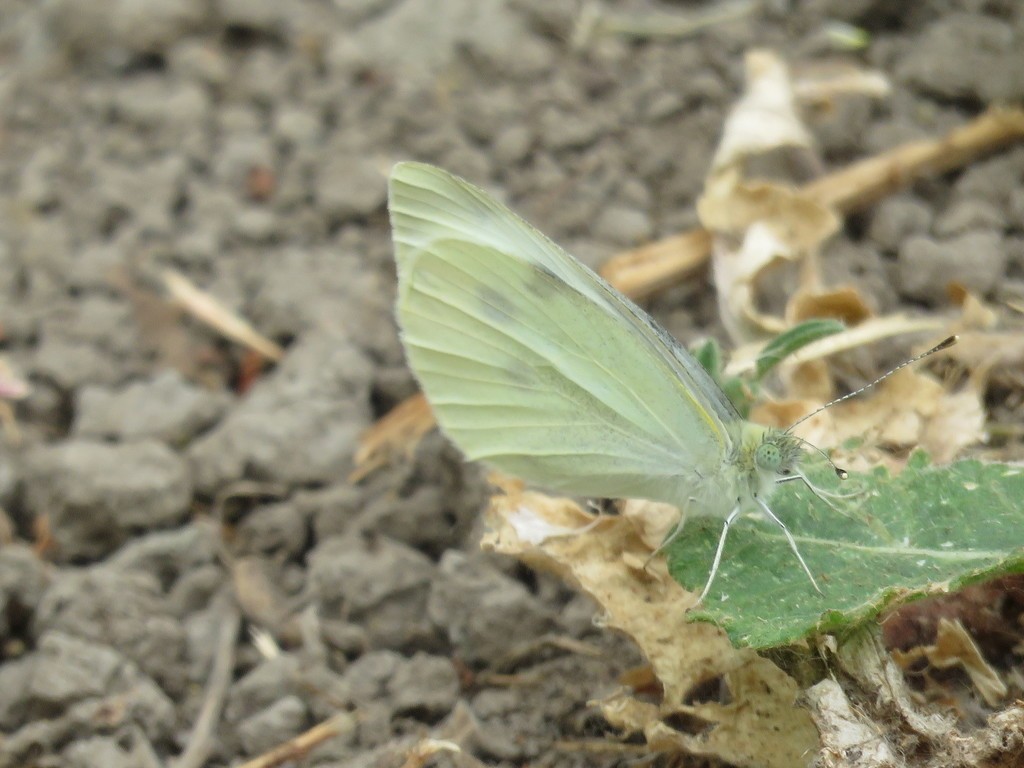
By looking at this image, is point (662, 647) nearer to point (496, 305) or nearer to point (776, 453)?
point (776, 453)

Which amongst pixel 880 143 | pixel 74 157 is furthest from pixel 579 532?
pixel 74 157

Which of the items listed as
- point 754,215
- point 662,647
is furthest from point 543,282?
point 754,215

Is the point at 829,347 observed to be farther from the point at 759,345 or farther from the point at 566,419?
the point at 566,419

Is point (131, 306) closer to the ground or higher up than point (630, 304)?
closer to the ground

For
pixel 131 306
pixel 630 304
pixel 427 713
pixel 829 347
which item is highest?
pixel 630 304

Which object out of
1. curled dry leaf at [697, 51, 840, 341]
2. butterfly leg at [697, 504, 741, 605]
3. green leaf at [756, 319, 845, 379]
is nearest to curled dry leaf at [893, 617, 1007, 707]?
butterfly leg at [697, 504, 741, 605]

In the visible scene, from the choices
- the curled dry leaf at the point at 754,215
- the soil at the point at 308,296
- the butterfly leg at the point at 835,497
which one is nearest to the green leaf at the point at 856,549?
the butterfly leg at the point at 835,497

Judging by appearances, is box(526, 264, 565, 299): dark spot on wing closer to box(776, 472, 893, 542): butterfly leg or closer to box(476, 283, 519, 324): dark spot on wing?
box(476, 283, 519, 324): dark spot on wing
